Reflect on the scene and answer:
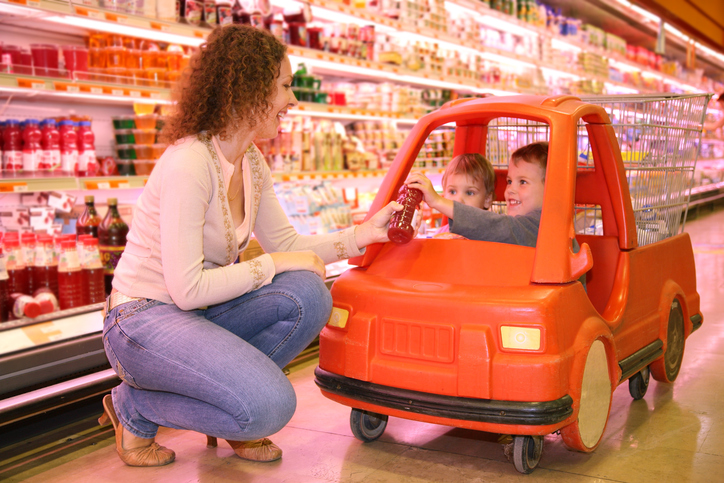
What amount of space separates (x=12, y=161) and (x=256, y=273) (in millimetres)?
1405

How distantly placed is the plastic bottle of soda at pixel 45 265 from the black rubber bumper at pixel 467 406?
1.32 meters

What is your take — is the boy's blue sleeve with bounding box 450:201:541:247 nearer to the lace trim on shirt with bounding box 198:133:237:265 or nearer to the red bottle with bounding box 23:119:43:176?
the lace trim on shirt with bounding box 198:133:237:265

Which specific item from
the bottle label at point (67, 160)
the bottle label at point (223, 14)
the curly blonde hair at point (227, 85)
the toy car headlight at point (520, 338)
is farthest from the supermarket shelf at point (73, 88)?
the toy car headlight at point (520, 338)

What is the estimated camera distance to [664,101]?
93.4 inches

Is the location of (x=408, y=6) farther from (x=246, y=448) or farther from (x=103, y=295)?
(x=246, y=448)

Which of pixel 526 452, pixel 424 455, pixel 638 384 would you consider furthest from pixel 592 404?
pixel 638 384

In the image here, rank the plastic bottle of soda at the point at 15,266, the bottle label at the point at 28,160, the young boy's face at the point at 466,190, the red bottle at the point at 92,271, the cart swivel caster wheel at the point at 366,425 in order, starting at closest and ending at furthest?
the cart swivel caster wheel at the point at 366,425 < the young boy's face at the point at 466,190 < the plastic bottle of soda at the point at 15,266 < the red bottle at the point at 92,271 < the bottle label at the point at 28,160

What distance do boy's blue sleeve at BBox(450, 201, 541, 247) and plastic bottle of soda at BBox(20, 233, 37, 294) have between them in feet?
4.94

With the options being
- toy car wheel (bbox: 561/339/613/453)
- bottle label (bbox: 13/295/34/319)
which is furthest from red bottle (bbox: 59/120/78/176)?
toy car wheel (bbox: 561/339/613/453)

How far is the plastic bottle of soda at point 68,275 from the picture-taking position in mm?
2355

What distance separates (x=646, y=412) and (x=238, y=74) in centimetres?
164

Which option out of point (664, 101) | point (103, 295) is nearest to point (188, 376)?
point (103, 295)

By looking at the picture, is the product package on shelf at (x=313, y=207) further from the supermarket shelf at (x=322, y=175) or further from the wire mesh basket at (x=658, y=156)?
the wire mesh basket at (x=658, y=156)

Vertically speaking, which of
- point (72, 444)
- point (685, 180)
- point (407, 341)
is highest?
point (685, 180)
